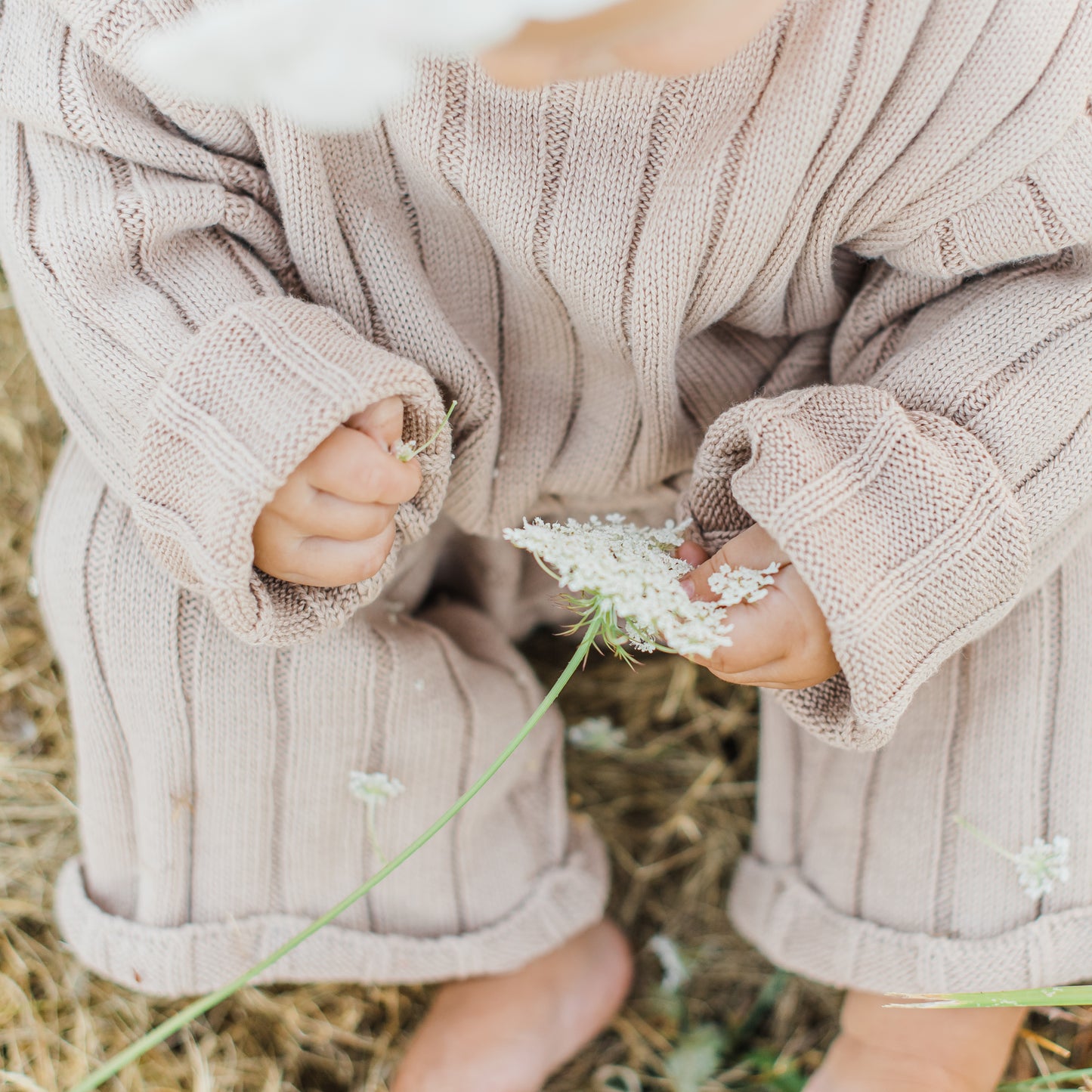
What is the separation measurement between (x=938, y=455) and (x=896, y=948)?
49cm

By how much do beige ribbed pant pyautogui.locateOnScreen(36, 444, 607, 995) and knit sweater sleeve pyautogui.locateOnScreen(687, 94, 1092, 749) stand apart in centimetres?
35

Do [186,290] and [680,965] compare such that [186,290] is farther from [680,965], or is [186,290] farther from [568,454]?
[680,965]

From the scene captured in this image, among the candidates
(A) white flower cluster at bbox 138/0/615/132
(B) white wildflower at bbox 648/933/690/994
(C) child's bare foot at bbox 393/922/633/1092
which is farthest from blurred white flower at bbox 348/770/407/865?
(A) white flower cluster at bbox 138/0/615/132

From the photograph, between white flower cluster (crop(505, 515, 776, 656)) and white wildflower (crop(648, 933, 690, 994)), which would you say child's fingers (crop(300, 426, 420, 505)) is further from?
white wildflower (crop(648, 933, 690, 994))

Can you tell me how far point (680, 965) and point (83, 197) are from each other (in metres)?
1.00

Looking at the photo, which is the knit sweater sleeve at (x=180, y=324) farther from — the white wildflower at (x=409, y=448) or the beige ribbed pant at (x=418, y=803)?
the beige ribbed pant at (x=418, y=803)

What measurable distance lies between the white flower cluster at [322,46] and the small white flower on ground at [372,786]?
54 cm

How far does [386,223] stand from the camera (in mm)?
750

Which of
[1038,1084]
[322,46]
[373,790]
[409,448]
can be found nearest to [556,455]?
[409,448]

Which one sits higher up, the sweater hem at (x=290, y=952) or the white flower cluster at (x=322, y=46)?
the white flower cluster at (x=322, y=46)

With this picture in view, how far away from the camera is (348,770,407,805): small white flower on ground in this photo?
2.92ft

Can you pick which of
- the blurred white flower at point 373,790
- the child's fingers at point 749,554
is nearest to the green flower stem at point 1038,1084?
the child's fingers at point 749,554

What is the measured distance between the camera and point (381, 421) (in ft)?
2.10

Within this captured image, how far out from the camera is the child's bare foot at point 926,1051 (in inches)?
34.3
